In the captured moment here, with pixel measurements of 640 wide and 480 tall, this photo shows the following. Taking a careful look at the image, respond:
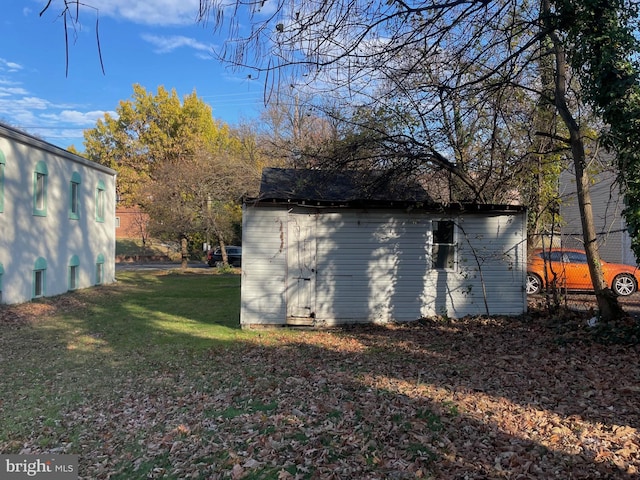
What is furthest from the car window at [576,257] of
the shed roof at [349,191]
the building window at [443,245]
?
the building window at [443,245]

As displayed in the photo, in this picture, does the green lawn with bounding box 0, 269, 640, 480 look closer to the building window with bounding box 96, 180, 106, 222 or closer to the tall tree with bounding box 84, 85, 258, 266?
the building window with bounding box 96, 180, 106, 222

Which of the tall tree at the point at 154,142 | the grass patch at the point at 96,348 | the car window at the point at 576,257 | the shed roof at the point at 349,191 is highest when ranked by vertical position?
the tall tree at the point at 154,142

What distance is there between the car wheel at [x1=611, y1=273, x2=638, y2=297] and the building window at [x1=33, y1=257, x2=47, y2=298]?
17.6 meters

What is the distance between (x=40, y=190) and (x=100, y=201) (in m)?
4.45

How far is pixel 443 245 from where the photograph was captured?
1002 cm

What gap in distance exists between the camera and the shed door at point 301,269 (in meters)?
9.67

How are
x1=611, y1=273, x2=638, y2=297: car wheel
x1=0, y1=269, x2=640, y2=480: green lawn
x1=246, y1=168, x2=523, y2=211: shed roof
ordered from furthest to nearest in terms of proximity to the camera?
x1=611, y1=273, x2=638, y2=297: car wheel
x1=246, y1=168, x2=523, y2=211: shed roof
x1=0, y1=269, x2=640, y2=480: green lawn

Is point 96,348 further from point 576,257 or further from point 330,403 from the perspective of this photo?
point 576,257

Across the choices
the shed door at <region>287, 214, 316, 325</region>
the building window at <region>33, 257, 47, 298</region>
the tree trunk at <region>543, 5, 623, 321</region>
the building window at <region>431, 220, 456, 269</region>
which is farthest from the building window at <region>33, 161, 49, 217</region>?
the tree trunk at <region>543, 5, 623, 321</region>

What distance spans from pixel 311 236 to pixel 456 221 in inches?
131

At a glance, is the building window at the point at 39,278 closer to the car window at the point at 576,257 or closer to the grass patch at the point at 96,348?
the grass patch at the point at 96,348

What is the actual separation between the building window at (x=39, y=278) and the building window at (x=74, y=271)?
5.77ft

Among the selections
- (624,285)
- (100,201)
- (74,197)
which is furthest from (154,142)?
(624,285)

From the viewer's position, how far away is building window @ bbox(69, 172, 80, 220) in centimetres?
1585
